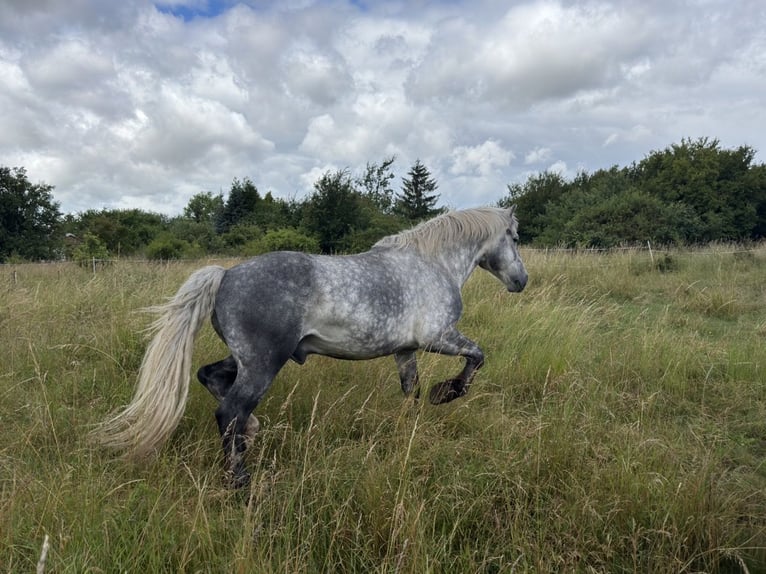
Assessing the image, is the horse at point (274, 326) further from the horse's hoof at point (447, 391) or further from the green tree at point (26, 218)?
the green tree at point (26, 218)

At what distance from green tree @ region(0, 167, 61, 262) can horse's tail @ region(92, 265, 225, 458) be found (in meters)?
34.6

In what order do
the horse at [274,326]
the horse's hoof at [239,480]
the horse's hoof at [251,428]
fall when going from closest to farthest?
the horse's hoof at [239,480] → the horse at [274,326] → the horse's hoof at [251,428]

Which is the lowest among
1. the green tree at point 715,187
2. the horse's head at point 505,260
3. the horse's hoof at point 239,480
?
the horse's hoof at point 239,480

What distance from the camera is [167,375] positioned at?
2668mm

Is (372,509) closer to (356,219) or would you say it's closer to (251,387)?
(251,387)

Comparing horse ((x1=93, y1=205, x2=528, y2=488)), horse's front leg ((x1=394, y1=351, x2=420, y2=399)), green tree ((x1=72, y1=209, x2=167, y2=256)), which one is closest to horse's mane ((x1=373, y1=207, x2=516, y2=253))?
horse ((x1=93, y1=205, x2=528, y2=488))

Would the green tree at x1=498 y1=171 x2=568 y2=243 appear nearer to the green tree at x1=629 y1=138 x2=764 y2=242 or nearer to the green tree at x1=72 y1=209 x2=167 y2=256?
the green tree at x1=629 y1=138 x2=764 y2=242

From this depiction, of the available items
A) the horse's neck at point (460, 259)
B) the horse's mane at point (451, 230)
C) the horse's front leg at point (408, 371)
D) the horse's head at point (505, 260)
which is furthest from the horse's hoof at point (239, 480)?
the horse's head at point (505, 260)

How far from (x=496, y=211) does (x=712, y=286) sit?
772 cm

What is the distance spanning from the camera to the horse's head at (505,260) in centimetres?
399

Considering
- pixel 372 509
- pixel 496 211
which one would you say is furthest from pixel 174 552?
pixel 496 211

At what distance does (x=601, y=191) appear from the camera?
35.8 metres

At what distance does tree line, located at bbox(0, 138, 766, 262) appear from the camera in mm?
24469

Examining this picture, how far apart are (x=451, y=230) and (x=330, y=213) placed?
23251 millimetres
